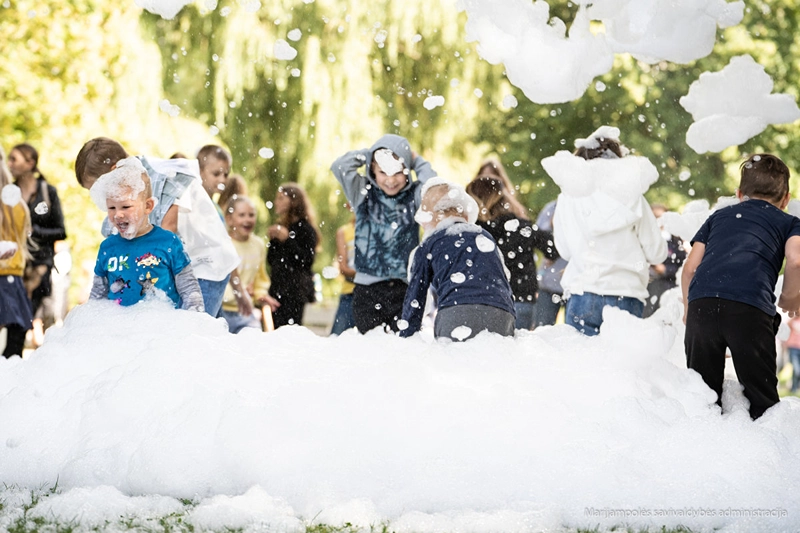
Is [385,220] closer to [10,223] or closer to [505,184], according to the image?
[505,184]

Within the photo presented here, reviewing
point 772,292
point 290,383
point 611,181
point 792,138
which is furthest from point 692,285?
point 792,138

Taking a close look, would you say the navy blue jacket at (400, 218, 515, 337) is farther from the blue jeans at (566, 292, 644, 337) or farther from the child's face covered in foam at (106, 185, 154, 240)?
the child's face covered in foam at (106, 185, 154, 240)

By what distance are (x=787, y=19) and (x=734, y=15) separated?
366 inches

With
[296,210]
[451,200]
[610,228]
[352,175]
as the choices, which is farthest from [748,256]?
[296,210]

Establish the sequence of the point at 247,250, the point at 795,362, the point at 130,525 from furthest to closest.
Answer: the point at 795,362 → the point at 247,250 → the point at 130,525

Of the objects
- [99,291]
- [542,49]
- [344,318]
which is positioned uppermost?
[542,49]

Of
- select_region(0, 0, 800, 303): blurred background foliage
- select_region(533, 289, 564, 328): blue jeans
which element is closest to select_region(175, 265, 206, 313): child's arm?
select_region(533, 289, 564, 328): blue jeans

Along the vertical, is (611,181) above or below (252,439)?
above

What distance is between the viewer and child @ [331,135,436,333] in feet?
21.1

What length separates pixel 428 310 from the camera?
5789 millimetres

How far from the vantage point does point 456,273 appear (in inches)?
208

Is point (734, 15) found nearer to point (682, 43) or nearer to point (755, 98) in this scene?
point (682, 43)

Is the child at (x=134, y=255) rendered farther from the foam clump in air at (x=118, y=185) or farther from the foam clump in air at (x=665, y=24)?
the foam clump in air at (x=665, y=24)

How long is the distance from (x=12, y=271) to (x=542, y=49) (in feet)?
12.1
